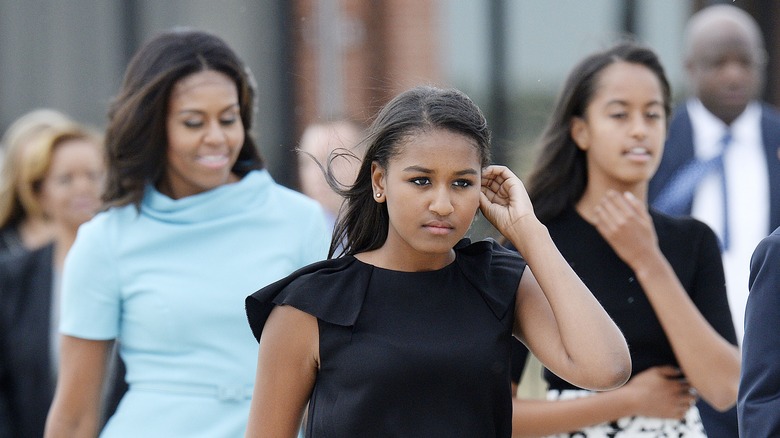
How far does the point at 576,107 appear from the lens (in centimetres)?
409

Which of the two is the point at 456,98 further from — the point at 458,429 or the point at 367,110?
the point at 458,429

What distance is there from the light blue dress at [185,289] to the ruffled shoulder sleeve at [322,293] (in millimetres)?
801

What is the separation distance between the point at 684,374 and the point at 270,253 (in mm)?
1190

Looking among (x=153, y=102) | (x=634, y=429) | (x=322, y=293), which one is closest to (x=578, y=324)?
(x=322, y=293)

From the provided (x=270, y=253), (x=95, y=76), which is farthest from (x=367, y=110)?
(x=95, y=76)

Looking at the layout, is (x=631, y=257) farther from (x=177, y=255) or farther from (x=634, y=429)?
(x=177, y=255)

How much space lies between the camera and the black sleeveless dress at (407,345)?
2.74 meters

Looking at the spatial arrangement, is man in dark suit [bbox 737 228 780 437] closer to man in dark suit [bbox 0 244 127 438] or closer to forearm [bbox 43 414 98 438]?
forearm [bbox 43 414 98 438]

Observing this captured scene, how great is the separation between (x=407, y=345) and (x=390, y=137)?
1.49 feet

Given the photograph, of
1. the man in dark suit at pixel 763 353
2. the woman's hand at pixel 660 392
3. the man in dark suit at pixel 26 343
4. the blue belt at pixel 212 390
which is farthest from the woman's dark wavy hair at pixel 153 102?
the man in dark suit at pixel 763 353

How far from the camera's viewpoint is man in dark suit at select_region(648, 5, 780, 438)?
533 centimetres

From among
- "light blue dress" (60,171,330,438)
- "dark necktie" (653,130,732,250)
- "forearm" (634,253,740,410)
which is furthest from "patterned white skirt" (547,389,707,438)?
"dark necktie" (653,130,732,250)

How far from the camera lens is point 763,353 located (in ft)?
9.01

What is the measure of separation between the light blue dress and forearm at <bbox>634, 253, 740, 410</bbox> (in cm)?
92
